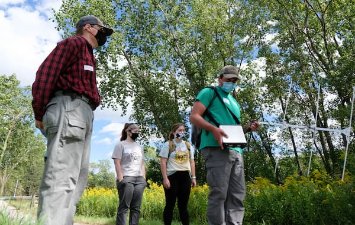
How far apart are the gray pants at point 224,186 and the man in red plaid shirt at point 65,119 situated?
1272 millimetres

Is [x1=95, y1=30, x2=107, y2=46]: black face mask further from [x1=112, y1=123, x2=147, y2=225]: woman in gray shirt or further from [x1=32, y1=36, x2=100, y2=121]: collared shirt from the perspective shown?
[x1=112, y1=123, x2=147, y2=225]: woman in gray shirt

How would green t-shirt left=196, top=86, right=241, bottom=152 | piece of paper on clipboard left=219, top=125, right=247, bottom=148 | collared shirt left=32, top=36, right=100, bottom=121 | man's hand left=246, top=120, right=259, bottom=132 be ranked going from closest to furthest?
1. collared shirt left=32, top=36, right=100, bottom=121
2. piece of paper on clipboard left=219, top=125, right=247, bottom=148
3. green t-shirt left=196, top=86, right=241, bottom=152
4. man's hand left=246, top=120, right=259, bottom=132

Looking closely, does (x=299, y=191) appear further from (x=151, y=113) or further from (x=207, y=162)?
(x=151, y=113)

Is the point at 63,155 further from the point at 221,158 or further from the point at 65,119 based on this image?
the point at 221,158

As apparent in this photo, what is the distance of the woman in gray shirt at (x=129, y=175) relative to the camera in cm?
661

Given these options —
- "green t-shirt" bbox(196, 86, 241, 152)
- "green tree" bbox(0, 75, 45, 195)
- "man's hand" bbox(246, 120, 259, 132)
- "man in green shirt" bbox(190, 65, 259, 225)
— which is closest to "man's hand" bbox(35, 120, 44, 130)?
"man in green shirt" bbox(190, 65, 259, 225)

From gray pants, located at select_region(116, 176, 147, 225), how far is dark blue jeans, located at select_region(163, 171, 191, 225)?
50cm

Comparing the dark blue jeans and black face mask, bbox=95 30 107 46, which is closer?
black face mask, bbox=95 30 107 46

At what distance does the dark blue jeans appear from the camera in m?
7.06

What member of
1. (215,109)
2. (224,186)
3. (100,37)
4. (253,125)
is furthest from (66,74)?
(253,125)

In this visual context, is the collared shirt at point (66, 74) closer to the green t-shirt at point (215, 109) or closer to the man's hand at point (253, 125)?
the green t-shirt at point (215, 109)

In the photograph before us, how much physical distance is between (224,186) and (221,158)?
0.26 meters

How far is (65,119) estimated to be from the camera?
338 centimetres

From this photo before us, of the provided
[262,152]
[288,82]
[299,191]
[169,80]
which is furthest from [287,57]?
[299,191]
